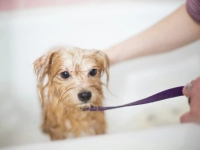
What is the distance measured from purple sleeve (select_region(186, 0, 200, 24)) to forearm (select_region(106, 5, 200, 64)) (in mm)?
17

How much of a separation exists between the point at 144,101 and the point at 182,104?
0.21 feet

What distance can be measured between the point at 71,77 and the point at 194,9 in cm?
21

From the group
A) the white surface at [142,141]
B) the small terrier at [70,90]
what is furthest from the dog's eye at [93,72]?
the white surface at [142,141]

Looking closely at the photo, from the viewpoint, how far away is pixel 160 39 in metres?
0.60

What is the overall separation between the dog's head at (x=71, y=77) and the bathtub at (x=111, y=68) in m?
0.04

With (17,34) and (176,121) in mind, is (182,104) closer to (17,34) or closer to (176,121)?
(176,121)

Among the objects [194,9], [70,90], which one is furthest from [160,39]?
[70,90]

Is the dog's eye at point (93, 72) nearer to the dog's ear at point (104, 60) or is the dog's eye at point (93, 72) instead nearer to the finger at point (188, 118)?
the dog's ear at point (104, 60)

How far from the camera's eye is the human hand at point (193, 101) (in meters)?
0.48

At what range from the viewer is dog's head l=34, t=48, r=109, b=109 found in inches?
20.7

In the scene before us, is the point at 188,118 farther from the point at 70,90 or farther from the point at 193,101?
the point at 70,90

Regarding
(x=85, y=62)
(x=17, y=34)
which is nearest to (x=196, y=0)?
(x=85, y=62)

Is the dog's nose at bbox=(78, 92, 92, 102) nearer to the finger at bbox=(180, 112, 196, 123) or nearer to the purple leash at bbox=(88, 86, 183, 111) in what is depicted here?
the purple leash at bbox=(88, 86, 183, 111)

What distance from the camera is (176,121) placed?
0.58m
